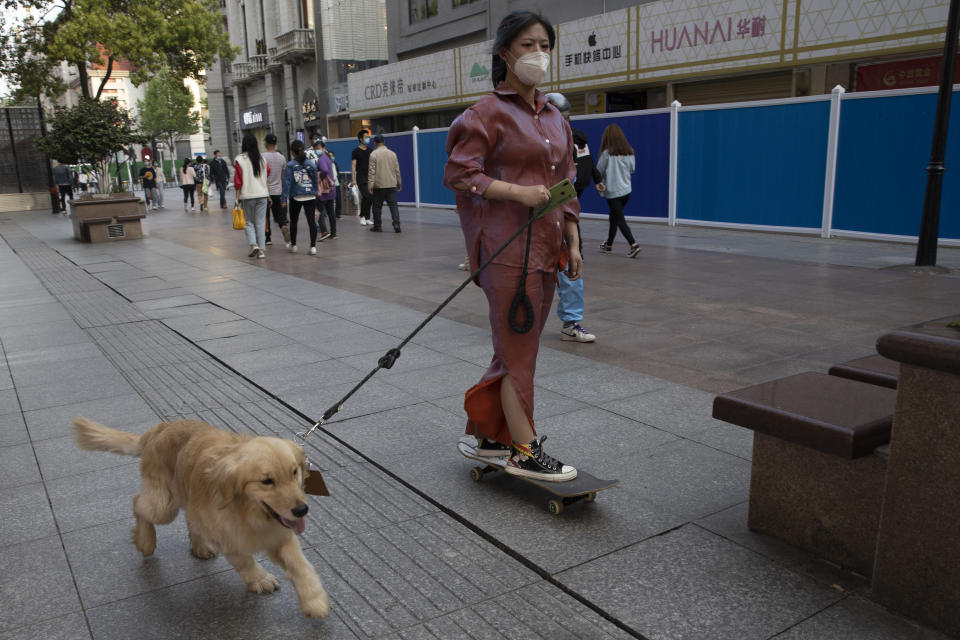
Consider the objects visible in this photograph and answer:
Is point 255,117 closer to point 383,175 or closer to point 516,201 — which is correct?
point 383,175

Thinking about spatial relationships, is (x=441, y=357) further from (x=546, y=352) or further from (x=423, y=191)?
(x=423, y=191)

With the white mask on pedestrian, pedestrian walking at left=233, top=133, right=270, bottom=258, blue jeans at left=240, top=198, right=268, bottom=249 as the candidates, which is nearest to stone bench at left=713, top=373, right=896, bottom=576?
the white mask on pedestrian

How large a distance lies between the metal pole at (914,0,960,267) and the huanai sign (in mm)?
41899

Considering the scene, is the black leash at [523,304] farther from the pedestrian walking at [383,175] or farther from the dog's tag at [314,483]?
the pedestrian walking at [383,175]

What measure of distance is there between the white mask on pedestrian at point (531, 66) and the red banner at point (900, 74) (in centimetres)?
1281

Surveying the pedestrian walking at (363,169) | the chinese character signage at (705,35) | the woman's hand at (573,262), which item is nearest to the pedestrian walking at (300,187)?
the pedestrian walking at (363,169)

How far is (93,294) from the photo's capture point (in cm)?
976

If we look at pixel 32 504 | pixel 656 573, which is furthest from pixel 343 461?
pixel 656 573

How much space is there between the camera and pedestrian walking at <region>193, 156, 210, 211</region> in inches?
1014

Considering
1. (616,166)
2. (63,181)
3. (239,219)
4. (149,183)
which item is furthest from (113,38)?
(616,166)

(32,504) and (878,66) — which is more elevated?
(878,66)

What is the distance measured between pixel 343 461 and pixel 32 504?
4.75 feet

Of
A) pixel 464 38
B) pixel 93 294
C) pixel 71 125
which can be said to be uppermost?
pixel 464 38

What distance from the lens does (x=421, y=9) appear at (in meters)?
28.4
